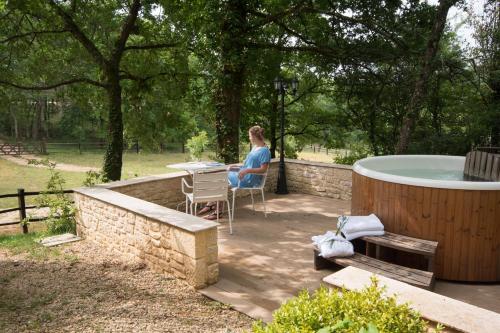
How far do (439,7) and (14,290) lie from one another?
8884 millimetres

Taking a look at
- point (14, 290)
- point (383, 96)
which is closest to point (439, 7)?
point (383, 96)

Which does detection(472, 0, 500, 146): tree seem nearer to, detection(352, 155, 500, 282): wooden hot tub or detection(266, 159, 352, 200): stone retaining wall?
detection(266, 159, 352, 200): stone retaining wall

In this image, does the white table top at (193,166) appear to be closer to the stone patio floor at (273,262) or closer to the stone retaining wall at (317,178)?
the stone patio floor at (273,262)

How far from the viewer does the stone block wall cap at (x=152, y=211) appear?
3.94 meters

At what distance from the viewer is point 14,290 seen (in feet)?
13.2

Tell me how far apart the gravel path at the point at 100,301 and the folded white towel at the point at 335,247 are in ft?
3.89

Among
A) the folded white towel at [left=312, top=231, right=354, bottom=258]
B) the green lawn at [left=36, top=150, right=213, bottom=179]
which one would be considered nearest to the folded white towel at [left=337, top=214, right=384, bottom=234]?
the folded white towel at [left=312, top=231, right=354, bottom=258]

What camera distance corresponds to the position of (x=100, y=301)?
366cm

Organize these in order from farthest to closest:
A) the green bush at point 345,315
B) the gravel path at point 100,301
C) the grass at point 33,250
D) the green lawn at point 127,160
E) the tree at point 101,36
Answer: the green lawn at point 127,160 → the tree at point 101,36 → the grass at point 33,250 → the gravel path at point 100,301 → the green bush at point 345,315

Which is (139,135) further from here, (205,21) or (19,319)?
(19,319)

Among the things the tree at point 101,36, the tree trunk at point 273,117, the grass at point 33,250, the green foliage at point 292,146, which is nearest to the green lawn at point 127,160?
the green foliage at point 292,146

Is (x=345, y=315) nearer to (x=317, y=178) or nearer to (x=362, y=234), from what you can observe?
(x=362, y=234)

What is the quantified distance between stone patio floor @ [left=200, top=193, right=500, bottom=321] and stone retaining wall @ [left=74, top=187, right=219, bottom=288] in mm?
286

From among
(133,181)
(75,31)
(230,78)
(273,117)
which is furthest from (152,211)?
(273,117)
